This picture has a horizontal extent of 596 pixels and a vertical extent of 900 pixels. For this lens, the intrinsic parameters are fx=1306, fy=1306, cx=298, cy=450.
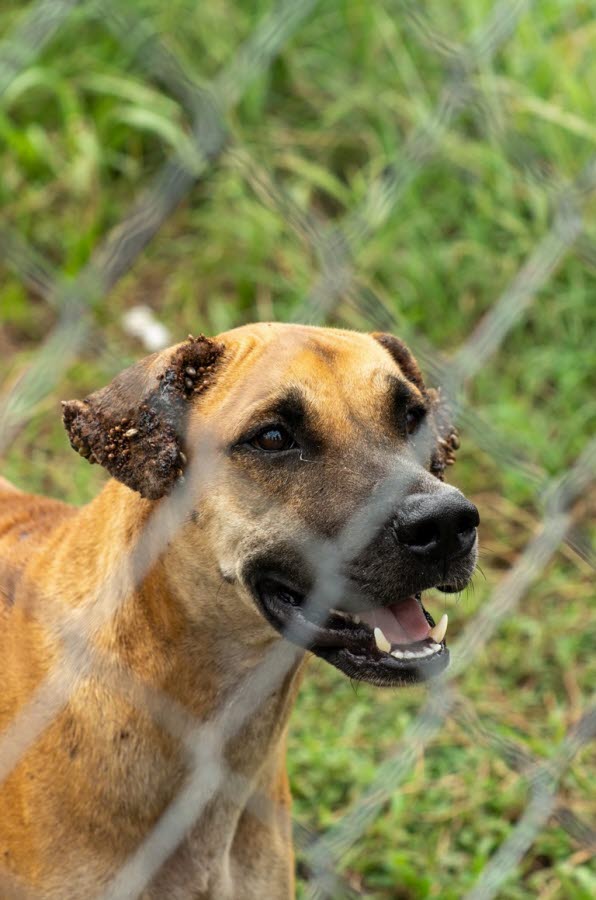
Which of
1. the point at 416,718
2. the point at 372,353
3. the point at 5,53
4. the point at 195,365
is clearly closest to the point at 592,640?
the point at 416,718

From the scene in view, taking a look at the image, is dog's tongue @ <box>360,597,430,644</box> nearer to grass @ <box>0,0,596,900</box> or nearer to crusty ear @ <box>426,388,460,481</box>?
crusty ear @ <box>426,388,460,481</box>

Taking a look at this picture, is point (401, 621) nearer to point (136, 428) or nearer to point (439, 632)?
point (439, 632)

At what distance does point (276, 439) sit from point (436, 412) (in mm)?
474

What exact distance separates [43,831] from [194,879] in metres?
0.36

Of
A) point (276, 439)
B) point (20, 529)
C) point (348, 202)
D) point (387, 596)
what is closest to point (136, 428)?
point (276, 439)

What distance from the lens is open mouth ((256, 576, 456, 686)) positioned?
8.02ft

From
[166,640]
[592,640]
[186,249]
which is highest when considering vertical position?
[166,640]

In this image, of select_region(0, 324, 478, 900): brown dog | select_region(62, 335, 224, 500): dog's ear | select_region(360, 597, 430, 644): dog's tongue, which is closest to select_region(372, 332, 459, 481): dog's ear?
select_region(0, 324, 478, 900): brown dog

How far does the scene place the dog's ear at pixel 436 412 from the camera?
2.78 meters

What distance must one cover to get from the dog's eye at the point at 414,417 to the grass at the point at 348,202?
167 cm

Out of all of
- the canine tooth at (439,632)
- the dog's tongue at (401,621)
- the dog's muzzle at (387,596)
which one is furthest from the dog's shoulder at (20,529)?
the canine tooth at (439,632)

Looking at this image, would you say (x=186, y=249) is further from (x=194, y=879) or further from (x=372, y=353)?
(x=194, y=879)

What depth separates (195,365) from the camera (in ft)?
8.40

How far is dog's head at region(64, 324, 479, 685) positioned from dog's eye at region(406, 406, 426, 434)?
0.05m
